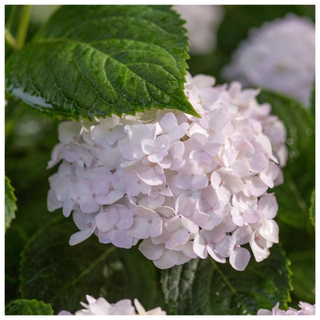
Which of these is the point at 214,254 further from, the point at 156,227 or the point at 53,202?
the point at 53,202

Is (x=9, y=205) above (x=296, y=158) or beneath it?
above

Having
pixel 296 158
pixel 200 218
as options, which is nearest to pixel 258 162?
pixel 200 218

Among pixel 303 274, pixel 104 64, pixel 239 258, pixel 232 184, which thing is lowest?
pixel 303 274

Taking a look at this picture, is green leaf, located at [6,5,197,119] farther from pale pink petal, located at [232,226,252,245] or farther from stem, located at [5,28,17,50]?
pale pink petal, located at [232,226,252,245]

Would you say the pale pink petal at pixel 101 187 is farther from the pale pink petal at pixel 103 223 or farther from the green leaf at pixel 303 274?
the green leaf at pixel 303 274
